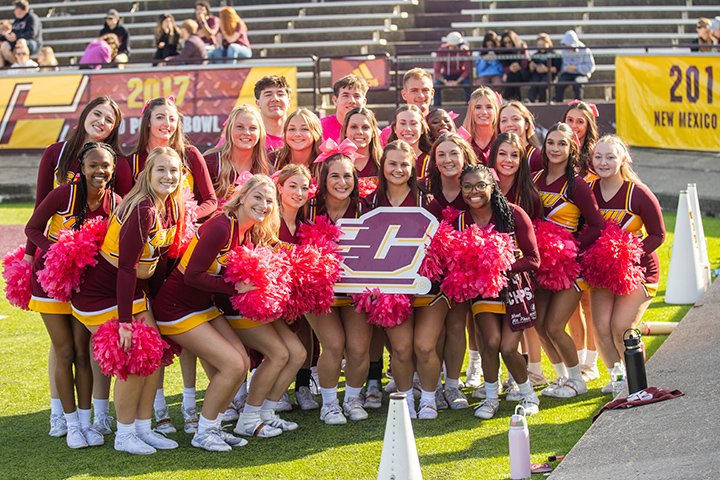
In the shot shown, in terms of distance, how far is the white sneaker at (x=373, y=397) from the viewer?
21.3 ft

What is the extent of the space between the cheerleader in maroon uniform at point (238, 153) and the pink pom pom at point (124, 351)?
1.04 m

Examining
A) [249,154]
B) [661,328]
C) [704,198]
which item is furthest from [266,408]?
[704,198]

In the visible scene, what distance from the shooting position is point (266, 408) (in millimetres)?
6117

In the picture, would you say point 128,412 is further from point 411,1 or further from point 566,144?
point 411,1

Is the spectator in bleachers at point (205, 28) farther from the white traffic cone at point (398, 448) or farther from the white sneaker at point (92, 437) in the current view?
the white traffic cone at point (398, 448)

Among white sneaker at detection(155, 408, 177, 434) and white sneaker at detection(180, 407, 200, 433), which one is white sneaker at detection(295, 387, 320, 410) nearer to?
white sneaker at detection(180, 407, 200, 433)

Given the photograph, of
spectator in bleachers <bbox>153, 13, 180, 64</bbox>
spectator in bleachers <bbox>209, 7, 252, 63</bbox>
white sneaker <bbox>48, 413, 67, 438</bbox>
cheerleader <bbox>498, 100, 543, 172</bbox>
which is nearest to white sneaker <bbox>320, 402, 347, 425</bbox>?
white sneaker <bbox>48, 413, 67, 438</bbox>

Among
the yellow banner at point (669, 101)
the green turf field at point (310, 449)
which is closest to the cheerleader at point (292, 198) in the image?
the green turf field at point (310, 449)

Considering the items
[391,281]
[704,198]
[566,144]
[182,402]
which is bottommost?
[704,198]

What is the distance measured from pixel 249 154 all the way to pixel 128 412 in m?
1.58

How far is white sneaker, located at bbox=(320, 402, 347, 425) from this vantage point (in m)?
6.18

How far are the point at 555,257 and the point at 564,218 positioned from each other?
12.4 inches

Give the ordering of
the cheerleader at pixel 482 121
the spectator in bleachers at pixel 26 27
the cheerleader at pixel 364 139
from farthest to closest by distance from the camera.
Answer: the spectator in bleachers at pixel 26 27 < the cheerleader at pixel 482 121 < the cheerleader at pixel 364 139

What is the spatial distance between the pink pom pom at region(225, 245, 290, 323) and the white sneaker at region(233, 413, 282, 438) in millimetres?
601
